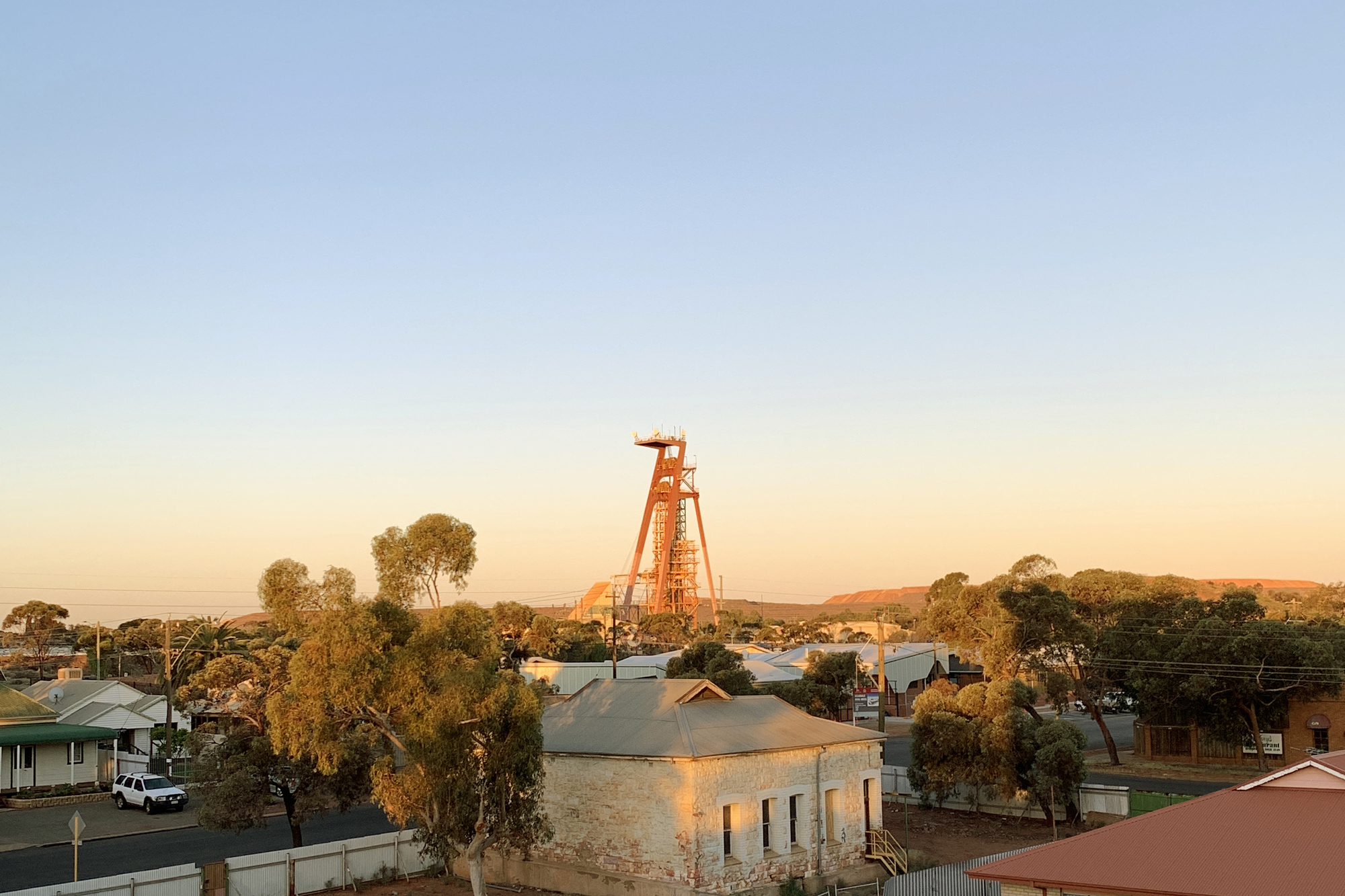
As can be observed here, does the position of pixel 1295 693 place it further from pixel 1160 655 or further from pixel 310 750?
pixel 310 750

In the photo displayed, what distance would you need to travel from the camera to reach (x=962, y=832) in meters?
38.9

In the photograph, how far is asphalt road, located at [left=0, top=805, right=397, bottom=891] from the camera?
3130 centimetres

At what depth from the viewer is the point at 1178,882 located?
60.3 feet

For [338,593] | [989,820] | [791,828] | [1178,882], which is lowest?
[989,820]

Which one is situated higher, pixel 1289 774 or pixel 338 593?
pixel 338 593

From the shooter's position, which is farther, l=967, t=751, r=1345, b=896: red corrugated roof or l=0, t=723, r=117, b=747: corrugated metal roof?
l=0, t=723, r=117, b=747: corrugated metal roof

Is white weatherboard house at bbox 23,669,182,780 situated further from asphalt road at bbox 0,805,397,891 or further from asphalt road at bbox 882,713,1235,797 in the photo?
asphalt road at bbox 882,713,1235,797

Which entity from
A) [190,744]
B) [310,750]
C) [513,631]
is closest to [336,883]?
[190,744]

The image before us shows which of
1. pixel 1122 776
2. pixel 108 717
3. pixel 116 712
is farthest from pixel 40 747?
pixel 1122 776

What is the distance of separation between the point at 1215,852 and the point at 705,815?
12.2 metres

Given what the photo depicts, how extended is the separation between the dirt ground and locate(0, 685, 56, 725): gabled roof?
3568 cm

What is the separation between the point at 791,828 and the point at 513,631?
65.9 m

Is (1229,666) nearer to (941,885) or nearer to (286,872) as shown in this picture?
(941,885)

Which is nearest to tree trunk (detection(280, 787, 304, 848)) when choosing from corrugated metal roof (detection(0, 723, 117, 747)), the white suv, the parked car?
the white suv
